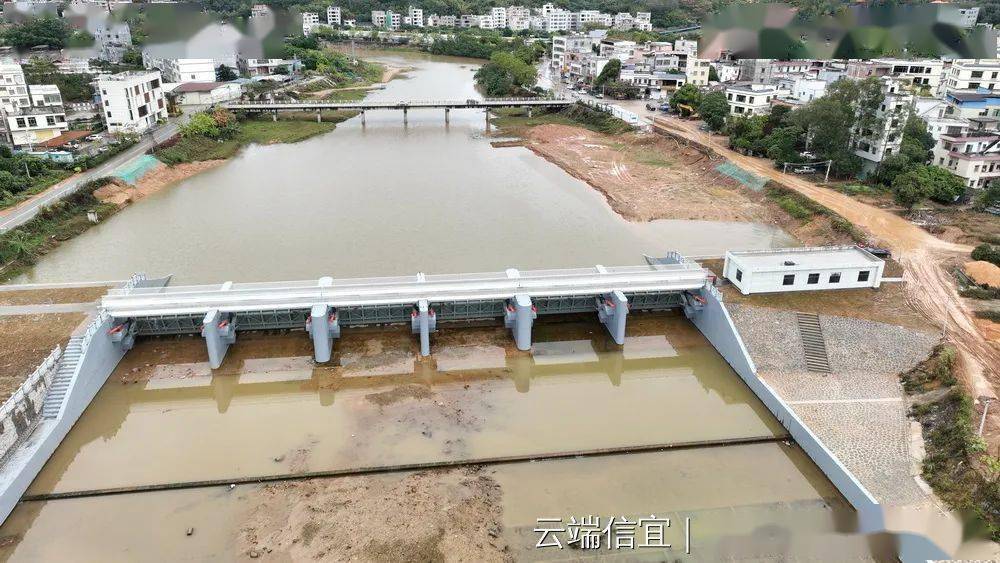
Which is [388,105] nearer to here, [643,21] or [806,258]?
[806,258]

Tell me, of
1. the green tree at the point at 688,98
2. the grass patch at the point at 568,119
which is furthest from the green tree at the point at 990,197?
the green tree at the point at 688,98

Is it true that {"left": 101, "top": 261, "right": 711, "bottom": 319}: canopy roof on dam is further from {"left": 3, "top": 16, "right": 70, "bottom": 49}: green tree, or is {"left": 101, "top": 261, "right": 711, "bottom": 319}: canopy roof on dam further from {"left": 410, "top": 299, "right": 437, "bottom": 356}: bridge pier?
{"left": 3, "top": 16, "right": 70, "bottom": 49}: green tree

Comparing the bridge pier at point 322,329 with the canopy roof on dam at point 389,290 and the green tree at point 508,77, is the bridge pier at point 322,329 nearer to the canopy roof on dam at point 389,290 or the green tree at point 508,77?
the canopy roof on dam at point 389,290

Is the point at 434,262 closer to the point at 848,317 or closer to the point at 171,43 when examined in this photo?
the point at 848,317

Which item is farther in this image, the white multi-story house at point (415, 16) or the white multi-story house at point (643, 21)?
the white multi-story house at point (415, 16)

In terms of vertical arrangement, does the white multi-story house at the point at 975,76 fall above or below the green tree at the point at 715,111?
above
